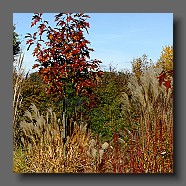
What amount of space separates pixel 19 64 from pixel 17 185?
1.17m

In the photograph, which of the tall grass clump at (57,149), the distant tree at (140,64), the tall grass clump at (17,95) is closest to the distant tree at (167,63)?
the distant tree at (140,64)

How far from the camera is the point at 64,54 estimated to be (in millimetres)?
5691

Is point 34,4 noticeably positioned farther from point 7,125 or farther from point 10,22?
point 7,125

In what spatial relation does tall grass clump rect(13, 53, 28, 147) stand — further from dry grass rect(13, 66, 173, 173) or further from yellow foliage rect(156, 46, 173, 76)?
yellow foliage rect(156, 46, 173, 76)

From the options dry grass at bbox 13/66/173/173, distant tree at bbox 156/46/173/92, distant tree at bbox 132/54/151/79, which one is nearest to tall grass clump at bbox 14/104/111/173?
dry grass at bbox 13/66/173/173

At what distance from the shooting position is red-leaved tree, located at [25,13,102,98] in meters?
5.66

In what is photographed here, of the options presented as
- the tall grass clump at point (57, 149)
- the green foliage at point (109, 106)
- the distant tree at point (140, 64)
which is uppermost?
the distant tree at point (140, 64)

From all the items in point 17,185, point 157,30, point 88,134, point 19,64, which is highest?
point 157,30

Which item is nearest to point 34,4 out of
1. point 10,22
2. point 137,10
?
point 10,22

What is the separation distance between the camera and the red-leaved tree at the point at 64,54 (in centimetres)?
566

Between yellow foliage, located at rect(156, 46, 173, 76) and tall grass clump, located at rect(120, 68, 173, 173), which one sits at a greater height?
yellow foliage, located at rect(156, 46, 173, 76)

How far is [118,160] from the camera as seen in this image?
5.73 meters

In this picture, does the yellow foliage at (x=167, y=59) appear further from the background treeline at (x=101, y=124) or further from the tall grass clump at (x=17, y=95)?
the tall grass clump at (x=17, y=95)

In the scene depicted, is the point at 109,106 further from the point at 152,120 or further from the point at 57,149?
the point at 57,149
